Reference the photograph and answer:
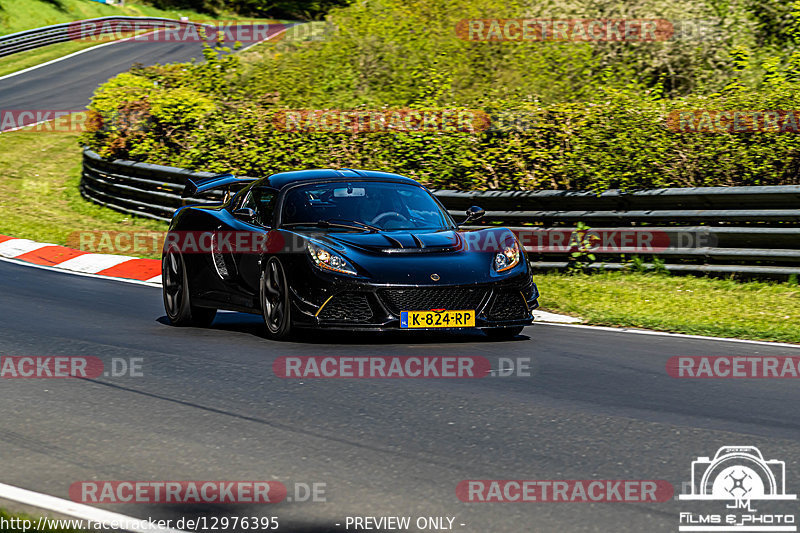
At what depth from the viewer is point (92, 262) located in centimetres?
1598

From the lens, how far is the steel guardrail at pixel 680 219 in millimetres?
12453

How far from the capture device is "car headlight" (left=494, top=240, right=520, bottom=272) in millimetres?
9234

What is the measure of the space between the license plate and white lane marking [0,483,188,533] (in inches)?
161

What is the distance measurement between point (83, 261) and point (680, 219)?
834cm

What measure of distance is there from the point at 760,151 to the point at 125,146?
11.9 m

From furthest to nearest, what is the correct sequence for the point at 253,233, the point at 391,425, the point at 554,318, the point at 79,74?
1. the point at 79,74
2. the point at 554,318
3. the point at 253,233
4. the point at 391,425

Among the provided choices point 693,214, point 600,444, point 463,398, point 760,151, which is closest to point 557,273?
point 693,214
